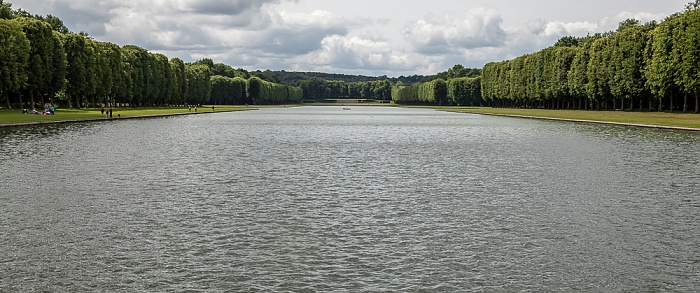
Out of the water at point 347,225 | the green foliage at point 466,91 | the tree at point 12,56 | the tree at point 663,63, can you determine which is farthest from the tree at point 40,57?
the green foliage at point 466,91

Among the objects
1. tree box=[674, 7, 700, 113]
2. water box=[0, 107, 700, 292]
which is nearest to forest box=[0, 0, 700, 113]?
tree box=[674, 7, 700, 113]

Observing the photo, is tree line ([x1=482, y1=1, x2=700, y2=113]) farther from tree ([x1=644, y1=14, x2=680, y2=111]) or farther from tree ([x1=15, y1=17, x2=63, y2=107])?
tree ([x1=15, y1=17, x2=63, y2=107])

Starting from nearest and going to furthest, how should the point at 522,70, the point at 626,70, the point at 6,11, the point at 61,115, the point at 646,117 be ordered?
the point at 646,117
the point at 61,115
the point at 626,70
the point at 6,11
the point at 522,70

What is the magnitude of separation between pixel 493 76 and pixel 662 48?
77.7 metres

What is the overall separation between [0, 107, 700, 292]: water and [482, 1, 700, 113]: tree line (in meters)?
52.2

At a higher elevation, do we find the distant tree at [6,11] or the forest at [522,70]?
the distant tree at [6,11]

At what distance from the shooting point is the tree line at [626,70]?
233 ft

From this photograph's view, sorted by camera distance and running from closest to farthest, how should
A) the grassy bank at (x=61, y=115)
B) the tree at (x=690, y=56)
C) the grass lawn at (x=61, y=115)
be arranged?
the grassy bank at (x=61, y=115) → the grass lawn at (x=61, y=115) → the tree at (x=690, y=56)

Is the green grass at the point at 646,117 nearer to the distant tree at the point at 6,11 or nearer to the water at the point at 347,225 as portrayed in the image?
the water at the point at 347,225

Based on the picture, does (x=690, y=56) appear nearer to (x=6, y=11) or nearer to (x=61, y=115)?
(x=61, y=115)

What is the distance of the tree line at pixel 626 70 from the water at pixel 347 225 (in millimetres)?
52166

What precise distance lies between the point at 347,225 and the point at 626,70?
78.6m

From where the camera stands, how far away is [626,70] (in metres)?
83.4

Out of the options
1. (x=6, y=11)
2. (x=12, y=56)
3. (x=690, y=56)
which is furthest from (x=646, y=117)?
(x=6, y=11)
